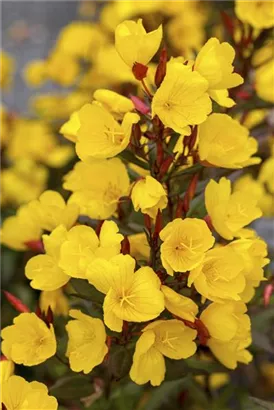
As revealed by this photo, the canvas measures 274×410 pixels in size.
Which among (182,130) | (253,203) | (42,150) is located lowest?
(42,150)

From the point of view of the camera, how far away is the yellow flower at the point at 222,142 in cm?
78

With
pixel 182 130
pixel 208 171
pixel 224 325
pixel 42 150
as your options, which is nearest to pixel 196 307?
pixel 224 325

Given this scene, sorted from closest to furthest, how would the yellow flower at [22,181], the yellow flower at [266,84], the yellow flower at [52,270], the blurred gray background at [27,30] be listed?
the yellow flower at [52,270], the yellow flower at [266,84], the yellow flower at [22,181], the blurred gray background at [27,30]

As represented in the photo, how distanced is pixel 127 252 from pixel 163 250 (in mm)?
43

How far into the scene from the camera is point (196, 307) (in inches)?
29.9

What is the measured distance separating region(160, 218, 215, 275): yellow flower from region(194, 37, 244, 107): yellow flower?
0.14 metres

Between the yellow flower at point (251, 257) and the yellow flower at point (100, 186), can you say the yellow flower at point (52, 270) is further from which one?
the yellow flower at point (251, 257)

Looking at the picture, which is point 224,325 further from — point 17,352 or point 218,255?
point 17,352

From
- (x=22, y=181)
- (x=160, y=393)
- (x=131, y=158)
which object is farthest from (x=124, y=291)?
(x=22, y=181)

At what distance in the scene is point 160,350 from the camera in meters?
0.76

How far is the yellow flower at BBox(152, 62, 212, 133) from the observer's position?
0.72 meters

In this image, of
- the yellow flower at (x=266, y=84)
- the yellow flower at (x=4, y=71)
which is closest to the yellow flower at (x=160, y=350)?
the yellow flower at (x=266, y=84)

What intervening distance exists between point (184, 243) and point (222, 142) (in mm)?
131

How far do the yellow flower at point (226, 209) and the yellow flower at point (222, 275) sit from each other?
4 centimetres
